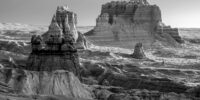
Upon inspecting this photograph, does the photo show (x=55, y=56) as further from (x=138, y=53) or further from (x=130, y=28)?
(x=130, y=28)

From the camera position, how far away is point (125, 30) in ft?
370

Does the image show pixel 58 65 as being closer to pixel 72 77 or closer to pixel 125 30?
pixel 72 77

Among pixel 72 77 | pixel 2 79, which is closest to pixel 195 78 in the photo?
pixel 72 77

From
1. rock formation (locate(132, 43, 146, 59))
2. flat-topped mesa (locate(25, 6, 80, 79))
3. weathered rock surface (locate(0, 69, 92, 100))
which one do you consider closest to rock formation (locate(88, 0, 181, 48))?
rock formation (locate(132, 43, 146, 59))

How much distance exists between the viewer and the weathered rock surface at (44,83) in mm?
44406

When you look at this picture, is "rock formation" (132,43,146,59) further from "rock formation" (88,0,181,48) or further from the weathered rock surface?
the weathered rock surface

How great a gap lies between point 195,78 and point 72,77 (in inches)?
1132

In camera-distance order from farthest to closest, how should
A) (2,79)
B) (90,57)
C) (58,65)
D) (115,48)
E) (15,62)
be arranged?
1. (115,48)
2. (90,57)
3. (15,62)
4. (58,65)
5. (2,79)

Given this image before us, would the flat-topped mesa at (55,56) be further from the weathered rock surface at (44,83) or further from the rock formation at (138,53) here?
the rock formation at (138,53)

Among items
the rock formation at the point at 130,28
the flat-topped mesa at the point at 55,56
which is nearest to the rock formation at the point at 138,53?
the rock formation at the point at 130,28

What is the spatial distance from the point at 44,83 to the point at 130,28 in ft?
225

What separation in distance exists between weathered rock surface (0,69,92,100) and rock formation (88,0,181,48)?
65.1 m

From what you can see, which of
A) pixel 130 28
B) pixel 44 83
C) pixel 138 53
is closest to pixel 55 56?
pixel 44 83

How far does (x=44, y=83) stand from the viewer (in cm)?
4591
